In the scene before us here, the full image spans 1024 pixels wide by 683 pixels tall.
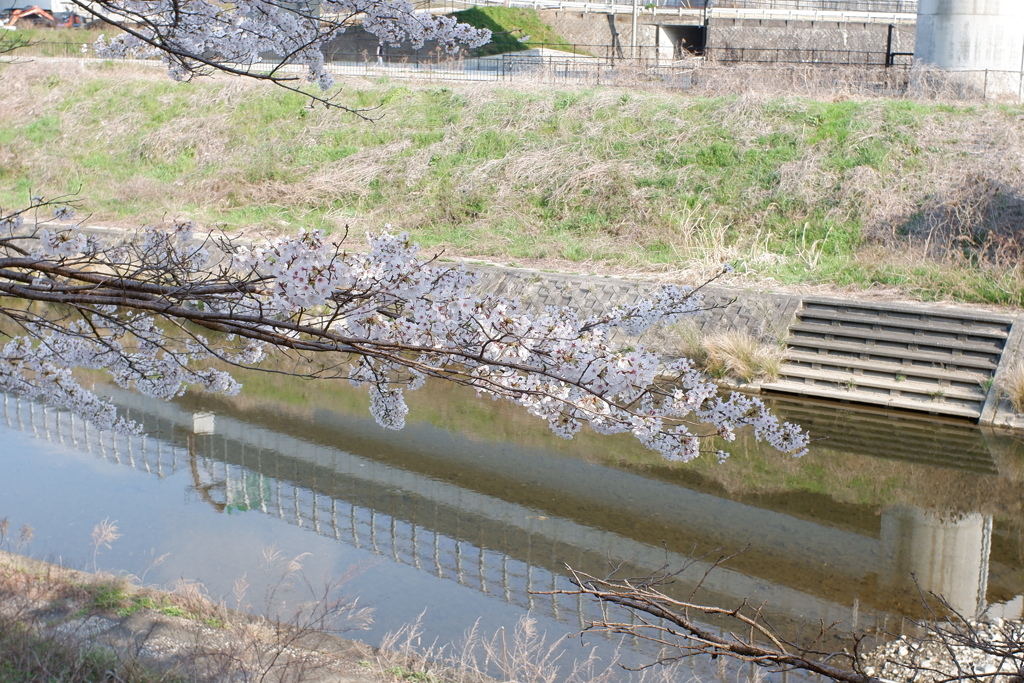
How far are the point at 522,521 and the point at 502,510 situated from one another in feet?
0.91

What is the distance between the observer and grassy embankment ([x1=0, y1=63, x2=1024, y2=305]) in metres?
13.6

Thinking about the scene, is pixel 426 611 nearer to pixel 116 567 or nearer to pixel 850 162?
pixel 116 567

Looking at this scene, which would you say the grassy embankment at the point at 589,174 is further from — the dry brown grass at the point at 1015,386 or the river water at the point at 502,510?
the river water at the point at 502,510

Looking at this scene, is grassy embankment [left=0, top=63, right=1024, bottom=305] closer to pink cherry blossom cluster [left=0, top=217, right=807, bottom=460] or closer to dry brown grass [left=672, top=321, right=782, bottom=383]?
dry brown grass [left=672, top=321, right=782, bottom=383]

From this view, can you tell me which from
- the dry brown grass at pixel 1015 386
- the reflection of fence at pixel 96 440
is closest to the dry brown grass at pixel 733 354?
the dry brown grass at pixel 1015 386

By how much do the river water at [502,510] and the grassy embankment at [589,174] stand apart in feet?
13.1

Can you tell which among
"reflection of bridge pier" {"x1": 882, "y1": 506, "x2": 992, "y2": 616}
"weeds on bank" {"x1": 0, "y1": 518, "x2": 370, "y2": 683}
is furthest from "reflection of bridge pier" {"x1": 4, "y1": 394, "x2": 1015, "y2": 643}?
"weeds on bank" {"x1": 0, "y1": 518, "x2": 370, "y2": 683}

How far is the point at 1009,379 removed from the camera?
31.3 feet

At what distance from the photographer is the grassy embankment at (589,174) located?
13578mm

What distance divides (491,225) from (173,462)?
8.70 m

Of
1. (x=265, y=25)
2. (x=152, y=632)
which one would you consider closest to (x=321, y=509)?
(x=152, y=632)

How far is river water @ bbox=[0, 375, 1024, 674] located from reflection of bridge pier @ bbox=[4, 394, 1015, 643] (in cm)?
2

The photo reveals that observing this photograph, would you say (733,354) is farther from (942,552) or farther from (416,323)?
(416,323)

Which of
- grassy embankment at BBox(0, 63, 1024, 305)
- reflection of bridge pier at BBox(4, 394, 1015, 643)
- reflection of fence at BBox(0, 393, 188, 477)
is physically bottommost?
reflection of bridge pier at BBox(4, 394, 1015, 643)
